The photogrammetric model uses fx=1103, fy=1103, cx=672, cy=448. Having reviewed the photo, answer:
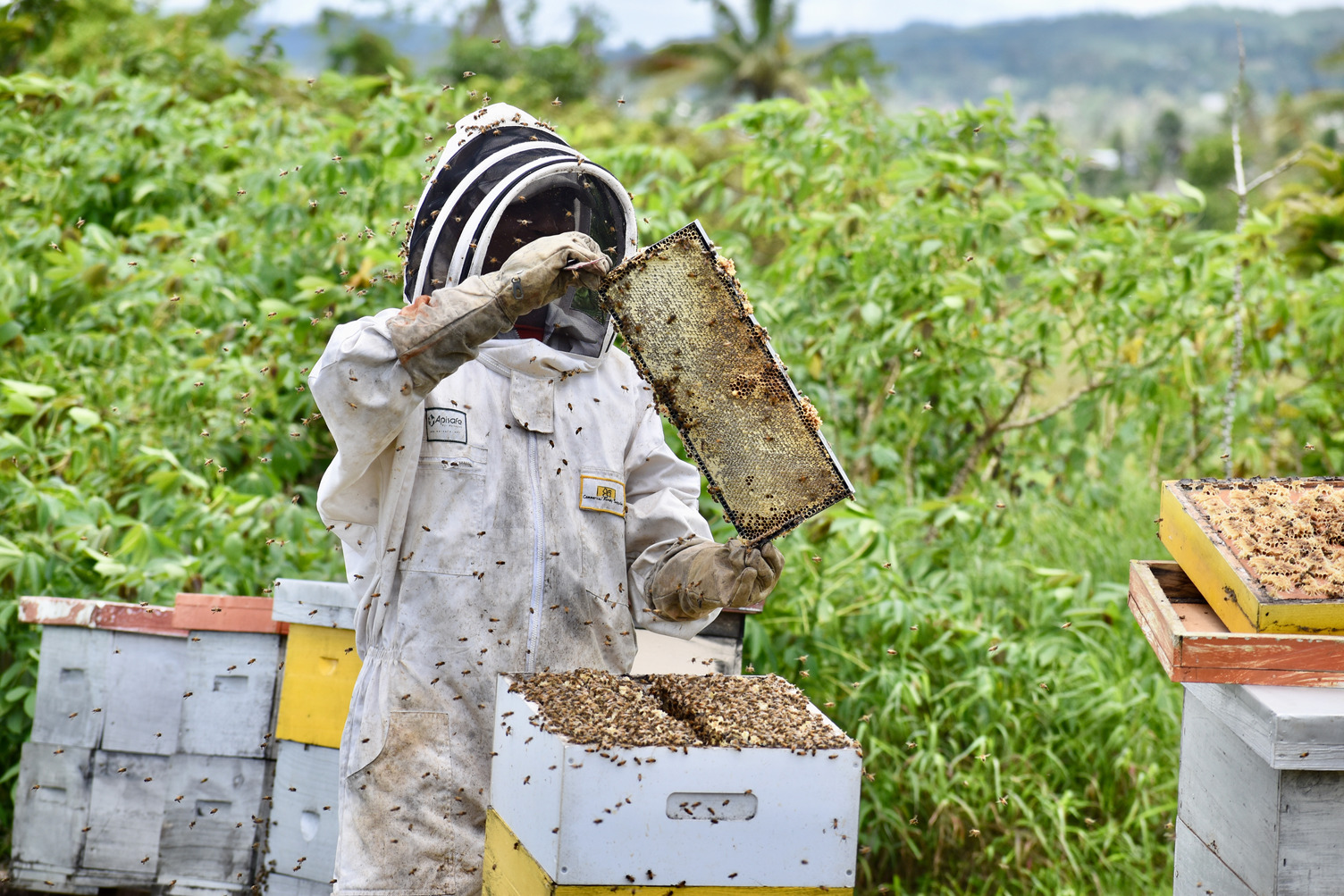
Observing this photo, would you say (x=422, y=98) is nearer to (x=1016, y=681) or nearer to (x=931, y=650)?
(x=931, y=650)

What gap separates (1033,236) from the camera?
4.71m

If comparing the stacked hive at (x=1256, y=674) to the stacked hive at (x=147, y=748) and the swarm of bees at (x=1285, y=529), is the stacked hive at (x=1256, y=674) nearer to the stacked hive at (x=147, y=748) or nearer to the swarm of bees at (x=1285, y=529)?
the swarm of bees at (x=1285, y=529)

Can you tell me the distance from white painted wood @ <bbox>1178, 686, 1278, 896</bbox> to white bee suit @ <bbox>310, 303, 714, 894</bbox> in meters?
1.09

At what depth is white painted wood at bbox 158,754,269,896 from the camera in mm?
3191

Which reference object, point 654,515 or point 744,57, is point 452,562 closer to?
point 654,515

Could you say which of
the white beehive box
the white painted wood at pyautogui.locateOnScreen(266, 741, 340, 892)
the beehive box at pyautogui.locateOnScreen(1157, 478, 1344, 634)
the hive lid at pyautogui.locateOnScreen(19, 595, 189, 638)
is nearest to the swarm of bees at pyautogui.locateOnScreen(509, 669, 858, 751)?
the white beehive box

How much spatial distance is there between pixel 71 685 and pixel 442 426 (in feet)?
6.32

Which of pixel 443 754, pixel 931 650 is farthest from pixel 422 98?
pixel 443 754

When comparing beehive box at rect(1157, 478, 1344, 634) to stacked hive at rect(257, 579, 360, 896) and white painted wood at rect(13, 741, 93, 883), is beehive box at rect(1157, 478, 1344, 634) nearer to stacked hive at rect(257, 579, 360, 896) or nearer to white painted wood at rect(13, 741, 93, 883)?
stacked hive at rect(257, 579, 360, 896)

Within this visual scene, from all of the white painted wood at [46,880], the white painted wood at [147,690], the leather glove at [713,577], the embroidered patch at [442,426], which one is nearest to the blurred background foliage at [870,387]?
the white painted wood at [147,690]

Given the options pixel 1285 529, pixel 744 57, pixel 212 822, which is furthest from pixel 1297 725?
pixel 744 57

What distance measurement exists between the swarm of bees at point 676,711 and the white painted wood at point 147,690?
5.97 ft

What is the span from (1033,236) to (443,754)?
11.7ft

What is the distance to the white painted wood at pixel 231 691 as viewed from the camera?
3.16 m
